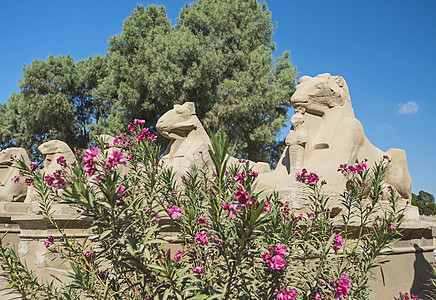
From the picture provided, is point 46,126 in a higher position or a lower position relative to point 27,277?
higher

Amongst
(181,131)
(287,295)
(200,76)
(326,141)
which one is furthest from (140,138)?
(200,76)

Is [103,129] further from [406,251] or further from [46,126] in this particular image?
[406,251]

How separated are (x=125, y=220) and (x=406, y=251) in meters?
4.13

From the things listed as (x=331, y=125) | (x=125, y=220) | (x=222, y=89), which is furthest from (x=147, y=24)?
(x=125, y=220)

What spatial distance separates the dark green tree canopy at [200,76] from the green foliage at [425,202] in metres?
20.0

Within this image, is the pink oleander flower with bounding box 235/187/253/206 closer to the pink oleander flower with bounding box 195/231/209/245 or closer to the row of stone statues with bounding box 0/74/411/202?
the pink oleander flower with bounding box 195/231/209/245

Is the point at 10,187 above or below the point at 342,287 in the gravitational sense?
below

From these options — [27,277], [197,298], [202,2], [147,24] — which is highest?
[202,2]

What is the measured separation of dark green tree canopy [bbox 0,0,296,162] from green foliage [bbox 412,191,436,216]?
1999 centimetres

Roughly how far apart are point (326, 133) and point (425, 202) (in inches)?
1352

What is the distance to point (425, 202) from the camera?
34.2 meters

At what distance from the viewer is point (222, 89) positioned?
15859 mm

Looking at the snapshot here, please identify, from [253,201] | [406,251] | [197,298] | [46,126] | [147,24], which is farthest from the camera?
[46,126]

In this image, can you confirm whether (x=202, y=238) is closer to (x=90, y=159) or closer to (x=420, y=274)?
(x=90, y=159)
